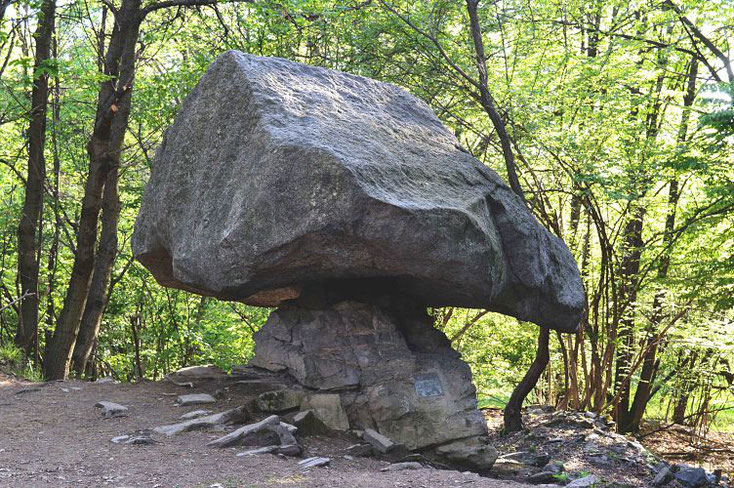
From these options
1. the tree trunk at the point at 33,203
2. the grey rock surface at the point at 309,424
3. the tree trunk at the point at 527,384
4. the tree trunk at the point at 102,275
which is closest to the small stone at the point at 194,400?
the grey rock surface at the point at 309,424

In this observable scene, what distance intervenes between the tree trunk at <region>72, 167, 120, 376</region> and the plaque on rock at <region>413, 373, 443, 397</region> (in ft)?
19.5

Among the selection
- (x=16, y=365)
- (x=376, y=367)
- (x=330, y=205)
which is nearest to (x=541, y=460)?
(x=376, y=367)

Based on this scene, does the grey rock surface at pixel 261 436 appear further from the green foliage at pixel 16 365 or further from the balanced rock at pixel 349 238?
the green foliage at pixel 16 365

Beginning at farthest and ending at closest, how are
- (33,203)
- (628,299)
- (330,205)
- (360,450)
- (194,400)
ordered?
(33,203), (628,299), (194,400), (360,450), (330,205)

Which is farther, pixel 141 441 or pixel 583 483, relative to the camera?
pixel 583 483

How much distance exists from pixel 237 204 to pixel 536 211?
6.59 m

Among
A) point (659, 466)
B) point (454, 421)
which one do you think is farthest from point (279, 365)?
point (659, 466)

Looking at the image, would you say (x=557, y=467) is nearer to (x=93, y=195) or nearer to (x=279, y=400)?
(x=279, y=400)

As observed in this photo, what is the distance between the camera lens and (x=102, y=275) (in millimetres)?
10305

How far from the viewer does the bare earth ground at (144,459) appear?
4.17 metres

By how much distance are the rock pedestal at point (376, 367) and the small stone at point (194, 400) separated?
0.55 m

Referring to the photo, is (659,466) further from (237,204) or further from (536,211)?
(237,204)

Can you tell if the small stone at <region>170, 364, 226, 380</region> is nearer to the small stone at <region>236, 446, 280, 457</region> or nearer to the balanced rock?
the balanced rock

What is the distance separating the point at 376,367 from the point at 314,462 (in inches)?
54.5
